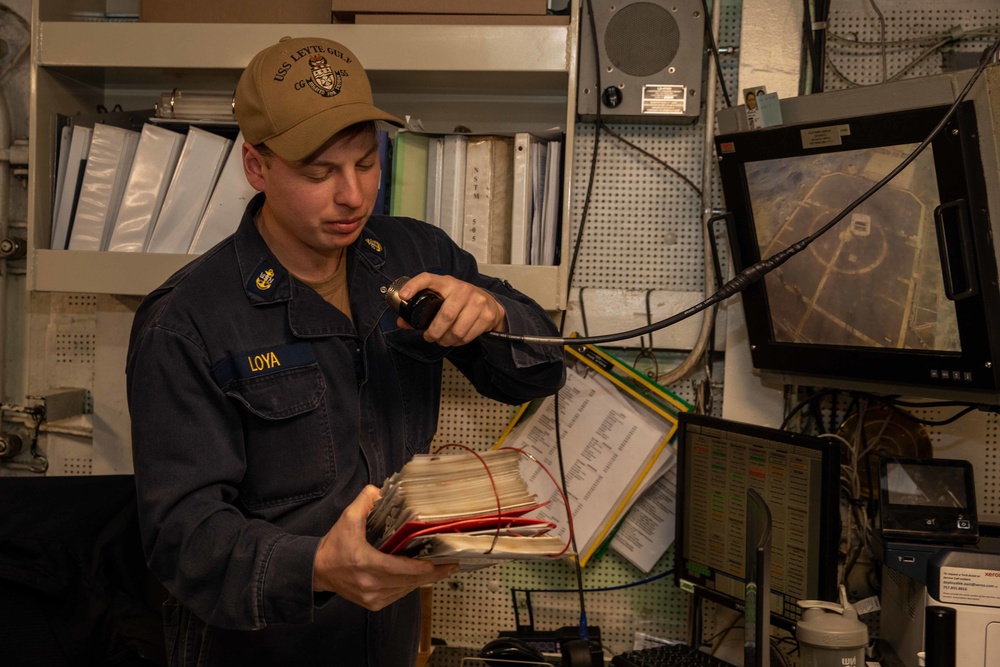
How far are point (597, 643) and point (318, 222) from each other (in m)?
1.23

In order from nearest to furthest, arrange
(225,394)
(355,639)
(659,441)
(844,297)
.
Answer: (225,394) < (355,639) < (844,297) < (659,441)

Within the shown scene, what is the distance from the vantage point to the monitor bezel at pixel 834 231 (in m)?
1.53

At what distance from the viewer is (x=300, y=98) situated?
1327 mm

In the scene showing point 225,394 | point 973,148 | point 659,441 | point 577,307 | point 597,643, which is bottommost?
point 597,643

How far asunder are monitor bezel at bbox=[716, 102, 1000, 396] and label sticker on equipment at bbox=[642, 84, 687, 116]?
237mm

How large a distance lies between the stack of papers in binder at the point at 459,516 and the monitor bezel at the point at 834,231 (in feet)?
3.42

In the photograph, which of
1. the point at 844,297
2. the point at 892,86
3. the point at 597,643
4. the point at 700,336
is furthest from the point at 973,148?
the point at 597,643

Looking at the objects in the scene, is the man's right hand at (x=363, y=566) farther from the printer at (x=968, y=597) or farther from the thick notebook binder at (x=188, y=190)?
the thick notebook binder at (x=188, y=190)

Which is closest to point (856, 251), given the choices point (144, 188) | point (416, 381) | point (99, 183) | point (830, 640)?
point (830, 640)

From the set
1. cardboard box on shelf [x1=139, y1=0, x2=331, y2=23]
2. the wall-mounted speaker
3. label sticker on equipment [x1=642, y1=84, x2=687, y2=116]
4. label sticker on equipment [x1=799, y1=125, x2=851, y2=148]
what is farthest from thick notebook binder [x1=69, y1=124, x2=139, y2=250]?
label sticker on equipment [x1=799, y1=125, x2=851, y2=148]

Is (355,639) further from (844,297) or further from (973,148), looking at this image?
(973,148)

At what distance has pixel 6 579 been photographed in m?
1.66

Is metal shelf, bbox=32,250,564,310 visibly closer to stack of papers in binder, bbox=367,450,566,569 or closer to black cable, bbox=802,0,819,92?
black cable, bbox=802,0,819,92

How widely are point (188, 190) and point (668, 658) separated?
5.00 feet
